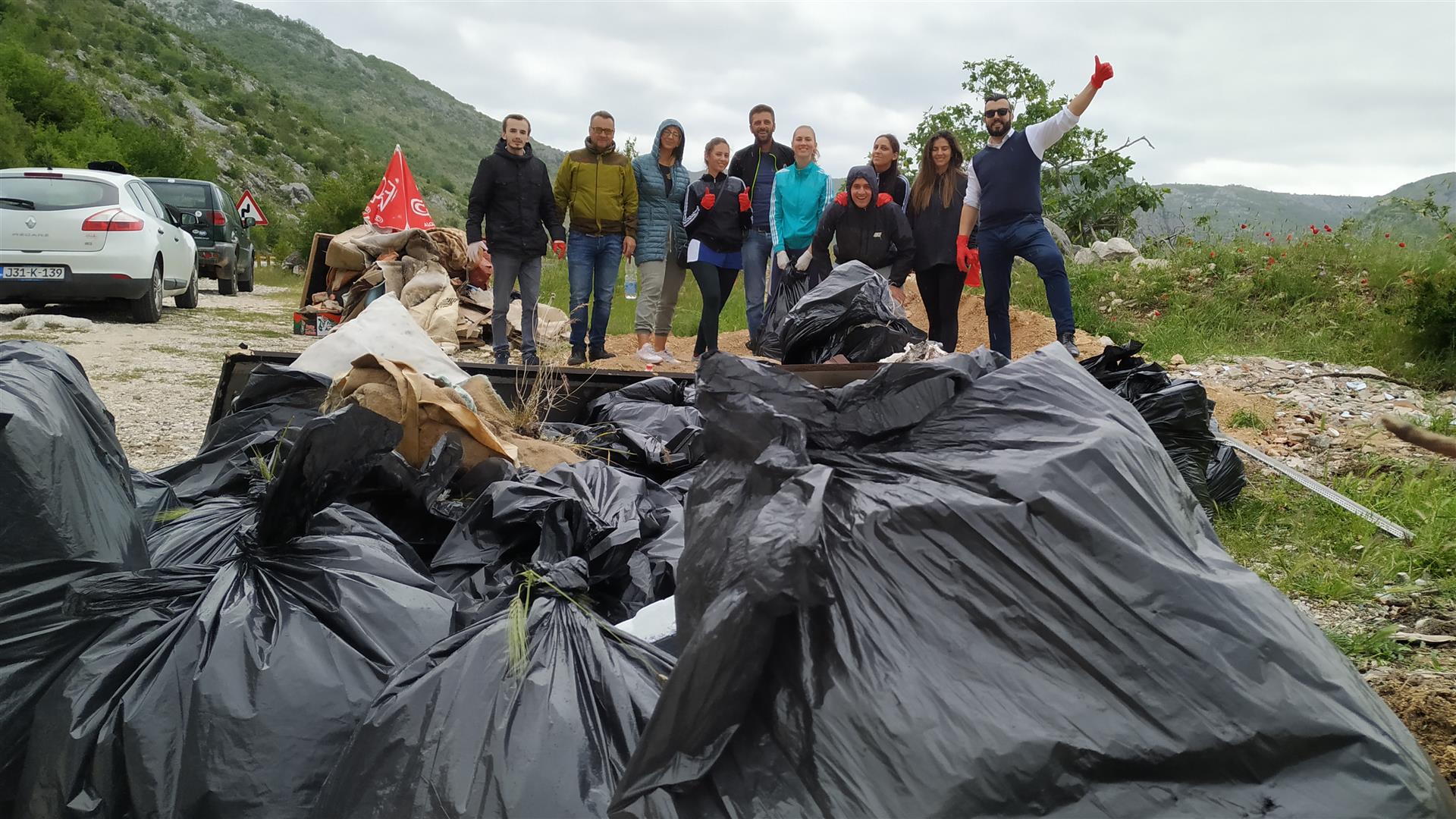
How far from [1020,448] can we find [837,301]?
1.87 m

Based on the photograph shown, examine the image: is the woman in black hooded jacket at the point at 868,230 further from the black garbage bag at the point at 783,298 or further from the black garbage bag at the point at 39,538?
the black garbage bag at the point at 39,538

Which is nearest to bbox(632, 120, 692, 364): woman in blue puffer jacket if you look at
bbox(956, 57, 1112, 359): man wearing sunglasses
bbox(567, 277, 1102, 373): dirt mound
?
bbox(567, 277, 1102, 373): dirt mound

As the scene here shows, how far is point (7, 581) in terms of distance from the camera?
144 cm

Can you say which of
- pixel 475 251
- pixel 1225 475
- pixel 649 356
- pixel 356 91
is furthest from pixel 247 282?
pixel 356 91

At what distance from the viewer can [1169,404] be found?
304 cm

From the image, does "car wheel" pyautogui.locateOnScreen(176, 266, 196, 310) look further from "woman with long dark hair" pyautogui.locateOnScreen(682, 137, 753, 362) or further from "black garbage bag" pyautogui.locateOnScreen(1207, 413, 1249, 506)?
"black garbage bag" pyautogui.locateOnScreen(1207, 413, 1249, 506)

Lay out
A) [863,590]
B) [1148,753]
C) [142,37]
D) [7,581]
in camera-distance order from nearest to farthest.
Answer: [1148,753], [863,590], [7,581], [142,37]

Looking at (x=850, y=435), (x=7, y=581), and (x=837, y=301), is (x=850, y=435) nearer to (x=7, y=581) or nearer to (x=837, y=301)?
(x=7, y=581)

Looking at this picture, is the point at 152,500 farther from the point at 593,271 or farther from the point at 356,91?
the point at 356,91

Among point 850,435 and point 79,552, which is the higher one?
point 850,435

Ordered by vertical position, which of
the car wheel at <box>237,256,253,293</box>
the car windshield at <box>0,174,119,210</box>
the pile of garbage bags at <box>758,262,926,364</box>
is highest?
the car windshield at <box>0,174,119,210</box>

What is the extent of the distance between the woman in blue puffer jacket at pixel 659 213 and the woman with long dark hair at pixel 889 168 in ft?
4.62

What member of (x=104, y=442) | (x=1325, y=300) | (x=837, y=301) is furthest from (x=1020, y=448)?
(x=1325, y=300)

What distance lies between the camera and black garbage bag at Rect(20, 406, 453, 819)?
4.60 feet
